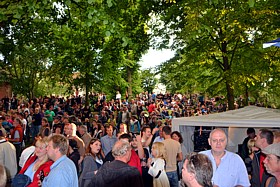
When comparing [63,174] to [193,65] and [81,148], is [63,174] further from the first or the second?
[193,65]

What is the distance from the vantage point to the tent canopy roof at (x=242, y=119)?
848cm

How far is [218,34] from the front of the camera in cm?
1565

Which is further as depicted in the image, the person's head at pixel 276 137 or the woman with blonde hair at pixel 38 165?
the person's head at pixel 276 137

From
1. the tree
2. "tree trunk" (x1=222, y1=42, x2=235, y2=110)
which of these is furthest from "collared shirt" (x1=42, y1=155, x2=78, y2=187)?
"tree trunk" (x1=222, y1=42, x2=235, y2=110)

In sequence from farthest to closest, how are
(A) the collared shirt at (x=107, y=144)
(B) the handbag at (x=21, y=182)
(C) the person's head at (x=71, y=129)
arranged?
(A) the collared shirt at (x=107, y=144), (C) the person's head at (x=71, y=129), (B) the handbag at (x=21, y=182)

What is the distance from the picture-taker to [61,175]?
4199 millimetres

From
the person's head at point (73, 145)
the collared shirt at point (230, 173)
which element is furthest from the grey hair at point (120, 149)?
the person's head at point (73, 145)

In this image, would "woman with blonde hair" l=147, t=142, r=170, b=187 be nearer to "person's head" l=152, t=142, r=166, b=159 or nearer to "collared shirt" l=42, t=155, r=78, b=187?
"person's head" l=152, t=142, r=166, b=159

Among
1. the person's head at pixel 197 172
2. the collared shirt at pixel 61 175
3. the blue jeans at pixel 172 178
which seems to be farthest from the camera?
the blue jeans at pixel 172 178

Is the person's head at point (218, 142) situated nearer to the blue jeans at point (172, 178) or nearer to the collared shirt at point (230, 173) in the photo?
the collared shirt at point (230, 173)

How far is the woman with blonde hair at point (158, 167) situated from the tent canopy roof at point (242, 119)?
2854 mm

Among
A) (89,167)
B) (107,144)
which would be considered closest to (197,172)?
(89,167)

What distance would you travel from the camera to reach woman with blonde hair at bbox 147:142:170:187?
6.58 meters

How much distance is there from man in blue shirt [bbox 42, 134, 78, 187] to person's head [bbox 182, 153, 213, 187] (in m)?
1.80
